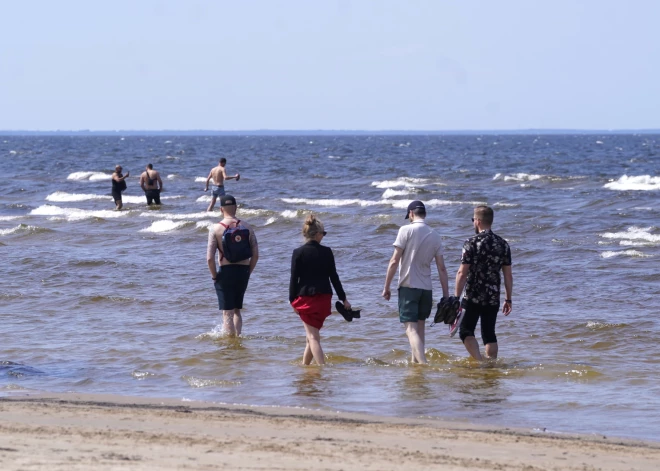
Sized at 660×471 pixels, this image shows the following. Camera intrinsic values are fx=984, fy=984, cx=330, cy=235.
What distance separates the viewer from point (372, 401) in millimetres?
7504

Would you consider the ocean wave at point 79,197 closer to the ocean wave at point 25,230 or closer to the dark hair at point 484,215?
the ocean wave at point 25,230

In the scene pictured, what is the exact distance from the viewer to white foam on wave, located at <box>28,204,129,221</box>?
25.7 metres

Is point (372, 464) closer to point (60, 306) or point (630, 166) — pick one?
point (60, 306)

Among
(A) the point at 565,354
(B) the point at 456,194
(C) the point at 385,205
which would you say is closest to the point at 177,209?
(C) the point at 385,205

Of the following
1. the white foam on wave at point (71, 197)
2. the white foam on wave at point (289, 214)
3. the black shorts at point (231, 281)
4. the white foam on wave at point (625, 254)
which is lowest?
the white foam on wave at point (71, 197)

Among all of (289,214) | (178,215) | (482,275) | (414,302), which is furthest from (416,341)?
(178,215)

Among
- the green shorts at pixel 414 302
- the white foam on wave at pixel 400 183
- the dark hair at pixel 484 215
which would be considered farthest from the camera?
the white foam on wave at pixel 400 183

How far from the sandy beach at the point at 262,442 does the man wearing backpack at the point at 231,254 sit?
266cm

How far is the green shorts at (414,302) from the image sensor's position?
332 inches

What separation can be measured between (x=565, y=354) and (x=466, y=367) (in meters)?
1.46

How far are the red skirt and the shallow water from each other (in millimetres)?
509

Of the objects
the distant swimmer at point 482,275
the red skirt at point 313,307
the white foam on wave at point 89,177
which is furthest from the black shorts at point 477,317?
the white foam on wave at point 89,177

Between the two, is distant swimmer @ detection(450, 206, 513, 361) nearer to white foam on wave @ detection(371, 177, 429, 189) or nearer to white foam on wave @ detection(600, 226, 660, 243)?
white foam on wave @ detection(600, 226, 660, 243)

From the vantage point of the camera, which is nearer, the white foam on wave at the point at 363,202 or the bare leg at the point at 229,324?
the bare leg at the point at 229,324
